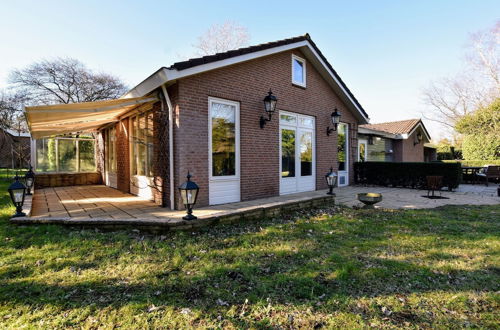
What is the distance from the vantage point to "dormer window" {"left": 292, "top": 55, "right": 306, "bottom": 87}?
9234 mm

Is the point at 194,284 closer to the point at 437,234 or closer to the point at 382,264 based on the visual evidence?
the point at 382,264

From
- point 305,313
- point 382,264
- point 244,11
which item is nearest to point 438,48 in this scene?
point 244,11

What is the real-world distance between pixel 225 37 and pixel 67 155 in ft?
51.7

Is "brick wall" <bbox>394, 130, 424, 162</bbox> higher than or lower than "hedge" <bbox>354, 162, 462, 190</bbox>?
higher

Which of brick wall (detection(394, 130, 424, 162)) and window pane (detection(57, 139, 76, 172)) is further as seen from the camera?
brick wall (detection(394, 130, 424, 162))

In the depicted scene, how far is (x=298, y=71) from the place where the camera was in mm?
9523

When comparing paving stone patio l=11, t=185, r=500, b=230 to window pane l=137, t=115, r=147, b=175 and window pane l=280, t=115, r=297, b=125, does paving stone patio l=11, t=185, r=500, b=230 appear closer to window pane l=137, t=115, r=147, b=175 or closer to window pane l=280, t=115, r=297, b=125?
window pane l=137, t=115, r=147, b=175

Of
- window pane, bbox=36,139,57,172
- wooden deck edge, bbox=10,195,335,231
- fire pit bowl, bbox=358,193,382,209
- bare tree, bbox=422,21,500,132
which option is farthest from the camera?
bare tree, bbox=422,21,500,132

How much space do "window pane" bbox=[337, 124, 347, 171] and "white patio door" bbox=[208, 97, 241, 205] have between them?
19.7ft

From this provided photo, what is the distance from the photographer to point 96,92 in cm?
2650

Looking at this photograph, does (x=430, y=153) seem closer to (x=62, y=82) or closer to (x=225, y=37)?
(x=225, y=37)

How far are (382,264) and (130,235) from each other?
13.7ft

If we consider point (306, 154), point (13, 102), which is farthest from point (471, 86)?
point (13, 102)

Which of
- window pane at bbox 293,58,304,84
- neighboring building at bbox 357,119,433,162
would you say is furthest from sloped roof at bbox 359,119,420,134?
window pane at bbox 293,58,304,84
